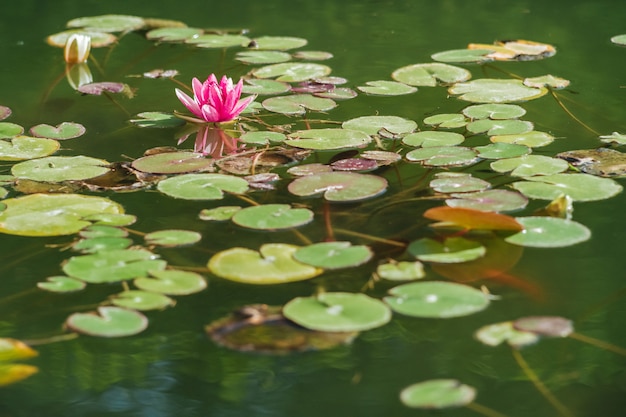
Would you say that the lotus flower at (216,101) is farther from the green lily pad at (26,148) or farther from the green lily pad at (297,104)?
the green lily pad at (26,148)

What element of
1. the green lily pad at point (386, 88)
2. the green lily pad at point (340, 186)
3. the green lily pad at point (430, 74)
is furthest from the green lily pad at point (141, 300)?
the green lily pad at point (430, 74)

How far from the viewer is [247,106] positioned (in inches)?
99.6

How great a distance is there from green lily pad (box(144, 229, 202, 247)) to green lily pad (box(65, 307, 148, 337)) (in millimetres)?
253

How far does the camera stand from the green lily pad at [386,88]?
2676 millimetres

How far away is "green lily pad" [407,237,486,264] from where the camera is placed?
62.2 inches

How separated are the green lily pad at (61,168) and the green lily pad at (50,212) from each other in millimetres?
133

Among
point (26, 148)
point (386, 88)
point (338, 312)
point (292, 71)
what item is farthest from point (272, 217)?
point (292, 71)

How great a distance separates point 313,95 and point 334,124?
0.28 metres

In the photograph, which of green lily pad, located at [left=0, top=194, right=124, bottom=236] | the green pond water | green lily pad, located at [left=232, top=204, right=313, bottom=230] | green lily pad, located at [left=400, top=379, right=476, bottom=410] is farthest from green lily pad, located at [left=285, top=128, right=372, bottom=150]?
green lily pad, located at [left=400, top=379, right=476, bottom=410]

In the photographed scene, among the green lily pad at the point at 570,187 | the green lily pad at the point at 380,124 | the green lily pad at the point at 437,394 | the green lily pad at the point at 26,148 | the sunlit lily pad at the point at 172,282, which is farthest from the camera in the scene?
the green lily pad at the point at 380,124

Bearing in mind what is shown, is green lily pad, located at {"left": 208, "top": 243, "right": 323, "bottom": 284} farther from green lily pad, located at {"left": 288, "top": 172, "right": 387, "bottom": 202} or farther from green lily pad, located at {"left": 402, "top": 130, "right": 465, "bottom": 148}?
green lily pad, located at {"left": 402, "top": 130, "right": 465, "bottom": 148}

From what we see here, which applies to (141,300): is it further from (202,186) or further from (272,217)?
(202,186)

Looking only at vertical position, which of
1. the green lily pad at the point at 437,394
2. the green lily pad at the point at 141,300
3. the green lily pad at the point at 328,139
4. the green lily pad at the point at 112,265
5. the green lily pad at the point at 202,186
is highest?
the green lily pad at the point at 328,139

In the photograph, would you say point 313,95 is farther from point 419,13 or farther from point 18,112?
point 419,13
